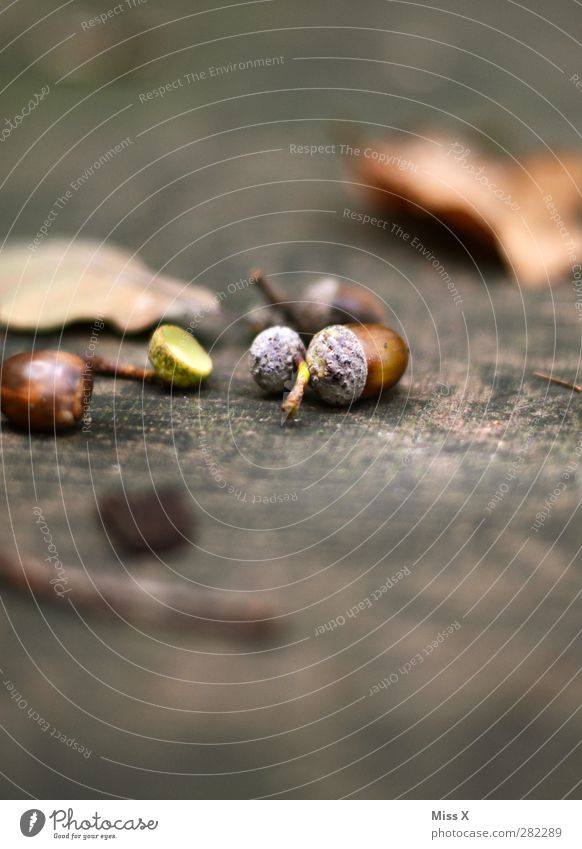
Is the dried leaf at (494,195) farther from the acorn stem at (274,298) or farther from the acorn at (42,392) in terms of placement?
the acorn at (42,392)

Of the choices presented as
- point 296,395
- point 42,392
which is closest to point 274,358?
point 296,395

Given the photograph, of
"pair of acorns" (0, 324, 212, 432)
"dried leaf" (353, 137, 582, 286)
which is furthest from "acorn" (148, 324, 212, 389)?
"dried leaf" (353, 137, 582, 286)

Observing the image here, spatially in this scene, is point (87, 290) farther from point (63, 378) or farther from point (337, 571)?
point (337, 571)

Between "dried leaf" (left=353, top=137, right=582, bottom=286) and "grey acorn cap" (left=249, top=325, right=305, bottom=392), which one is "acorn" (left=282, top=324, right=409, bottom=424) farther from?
"dried leaf" (left=353, top=137, right=582, bottom=286)

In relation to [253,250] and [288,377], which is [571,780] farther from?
[253,250]

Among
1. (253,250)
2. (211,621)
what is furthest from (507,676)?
(253,250)

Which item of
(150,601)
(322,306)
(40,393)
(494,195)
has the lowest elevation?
(150,601)

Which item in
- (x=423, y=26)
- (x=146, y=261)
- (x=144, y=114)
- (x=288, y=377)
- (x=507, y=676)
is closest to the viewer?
(x=507, y=676)
